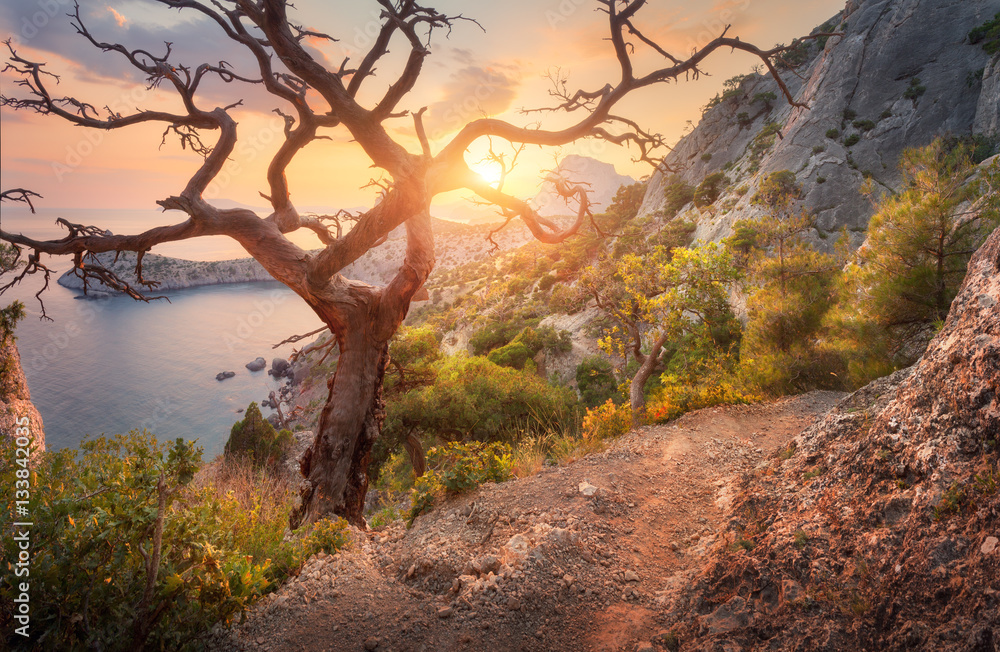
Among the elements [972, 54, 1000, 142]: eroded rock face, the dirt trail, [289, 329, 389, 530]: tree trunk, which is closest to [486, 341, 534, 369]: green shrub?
[289, 329, 389, 530]: tree trunk

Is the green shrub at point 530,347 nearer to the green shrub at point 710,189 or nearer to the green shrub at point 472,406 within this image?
the green shrub at point 472,406

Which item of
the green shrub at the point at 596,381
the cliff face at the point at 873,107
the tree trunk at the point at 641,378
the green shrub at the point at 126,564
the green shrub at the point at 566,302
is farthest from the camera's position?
the green shrub at the point at 566,302

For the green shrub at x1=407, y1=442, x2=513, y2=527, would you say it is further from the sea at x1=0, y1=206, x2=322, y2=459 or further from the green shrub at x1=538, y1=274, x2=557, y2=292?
→ the green shrub at x1=538, y1=274, x2=557, y2=292

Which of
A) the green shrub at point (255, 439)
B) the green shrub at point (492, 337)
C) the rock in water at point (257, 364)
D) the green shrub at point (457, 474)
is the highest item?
the green shrub at point (492, 337)

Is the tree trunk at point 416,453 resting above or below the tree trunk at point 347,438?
below

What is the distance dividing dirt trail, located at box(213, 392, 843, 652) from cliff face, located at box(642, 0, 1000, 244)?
1962 centimetres

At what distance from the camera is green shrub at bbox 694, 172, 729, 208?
30.6 m

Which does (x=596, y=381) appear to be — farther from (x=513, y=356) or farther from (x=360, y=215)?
(x=360, y=215)

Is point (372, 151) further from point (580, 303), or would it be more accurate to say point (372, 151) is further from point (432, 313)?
point (432, 313)

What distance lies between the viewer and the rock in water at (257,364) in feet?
95.6

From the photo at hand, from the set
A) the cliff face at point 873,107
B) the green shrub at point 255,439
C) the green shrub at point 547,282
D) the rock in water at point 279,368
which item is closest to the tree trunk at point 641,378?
the green shrub at point 255,439

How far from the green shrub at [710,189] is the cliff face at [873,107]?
801mm

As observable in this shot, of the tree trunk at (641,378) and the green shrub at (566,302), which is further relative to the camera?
the green shrub at (566,302)

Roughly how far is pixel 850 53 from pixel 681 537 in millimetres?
41715
